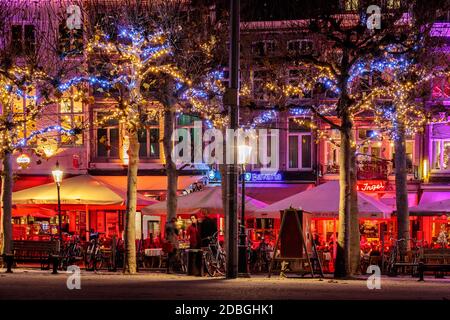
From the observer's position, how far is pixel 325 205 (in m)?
29.8

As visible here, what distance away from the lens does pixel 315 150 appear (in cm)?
4131

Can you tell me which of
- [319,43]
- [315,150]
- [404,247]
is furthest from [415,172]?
[319,43]

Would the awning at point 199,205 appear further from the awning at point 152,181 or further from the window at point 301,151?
the window at point 301,151

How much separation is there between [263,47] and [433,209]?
8.90 meters

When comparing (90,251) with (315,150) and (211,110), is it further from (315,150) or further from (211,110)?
(315,150)

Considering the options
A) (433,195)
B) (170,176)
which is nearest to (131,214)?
(170,176)

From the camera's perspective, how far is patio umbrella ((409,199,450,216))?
32844mm

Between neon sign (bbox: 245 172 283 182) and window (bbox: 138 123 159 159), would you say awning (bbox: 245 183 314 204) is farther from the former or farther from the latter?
window (bbox: 138 123 159 159)

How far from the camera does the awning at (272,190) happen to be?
39.6 metres

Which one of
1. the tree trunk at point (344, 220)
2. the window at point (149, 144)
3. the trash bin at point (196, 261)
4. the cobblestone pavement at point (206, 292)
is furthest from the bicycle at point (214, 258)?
the window at point (149, 144)

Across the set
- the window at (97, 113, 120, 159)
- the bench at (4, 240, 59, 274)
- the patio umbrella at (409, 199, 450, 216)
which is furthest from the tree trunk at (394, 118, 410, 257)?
the window at (97, 113, 120, 159)

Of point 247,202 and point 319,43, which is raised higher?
point 319,43

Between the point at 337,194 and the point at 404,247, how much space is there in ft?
9.80

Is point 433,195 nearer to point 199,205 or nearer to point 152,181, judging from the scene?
point 199,205
